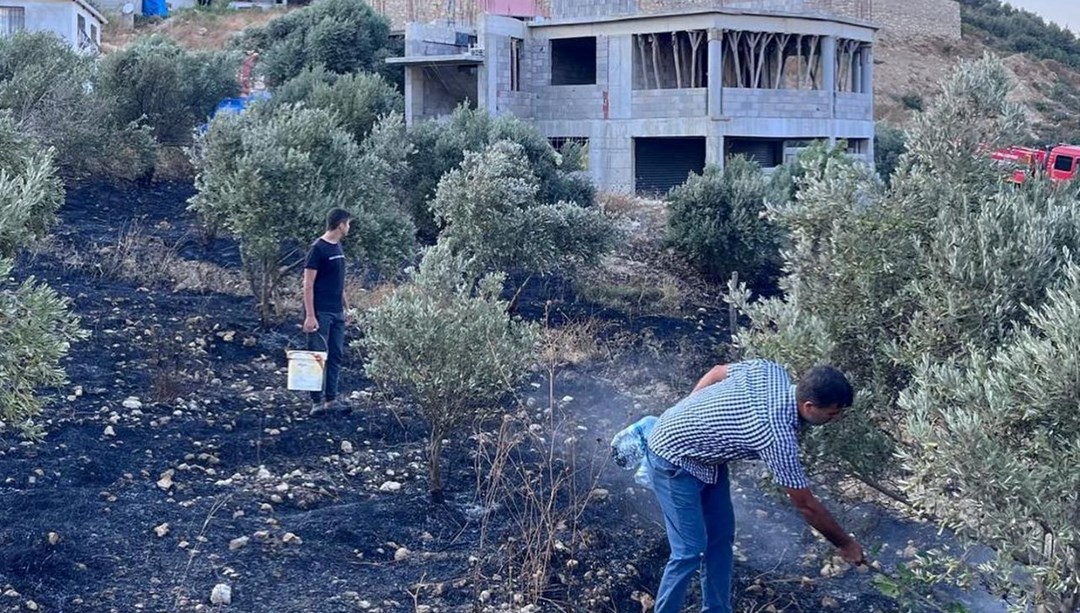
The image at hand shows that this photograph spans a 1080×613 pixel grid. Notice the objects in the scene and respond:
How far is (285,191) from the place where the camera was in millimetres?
10828

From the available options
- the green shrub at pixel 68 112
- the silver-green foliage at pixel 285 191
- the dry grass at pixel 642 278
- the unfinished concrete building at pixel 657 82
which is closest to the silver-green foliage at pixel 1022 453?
the silver-green foliage at pixel 285 191

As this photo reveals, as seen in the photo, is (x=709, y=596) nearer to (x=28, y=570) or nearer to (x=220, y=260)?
(x=28, y=570)

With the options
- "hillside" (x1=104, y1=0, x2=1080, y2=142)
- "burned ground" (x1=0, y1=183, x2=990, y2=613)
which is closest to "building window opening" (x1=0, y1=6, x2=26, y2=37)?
"hillside" (x1=104, y1=0, x2=1080, y2=142)

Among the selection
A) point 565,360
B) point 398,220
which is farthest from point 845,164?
point 398,220

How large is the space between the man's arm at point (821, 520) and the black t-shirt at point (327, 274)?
467 centimetres

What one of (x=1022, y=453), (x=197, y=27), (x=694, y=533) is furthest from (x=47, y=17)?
(x=1022, y=453)

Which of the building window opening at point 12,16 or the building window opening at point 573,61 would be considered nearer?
the building window opening at point 573,61

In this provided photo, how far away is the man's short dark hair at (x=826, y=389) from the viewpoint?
185 inches

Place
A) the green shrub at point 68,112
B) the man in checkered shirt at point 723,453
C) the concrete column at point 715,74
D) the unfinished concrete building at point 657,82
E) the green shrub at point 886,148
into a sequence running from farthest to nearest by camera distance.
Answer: the green shrub at point 886,148, the unfinished concrete building at point 657,82, the concrete column at point 715,74, the green shrub at point 68,112, the man in checkered shirt at point 723,453

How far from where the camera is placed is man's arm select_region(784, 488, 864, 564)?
15.9 ft

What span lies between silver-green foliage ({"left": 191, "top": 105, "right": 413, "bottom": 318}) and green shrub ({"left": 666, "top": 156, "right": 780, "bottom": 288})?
5.71m

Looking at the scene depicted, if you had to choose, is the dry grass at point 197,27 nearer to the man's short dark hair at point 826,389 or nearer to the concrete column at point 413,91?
the concrete column at point 413,91

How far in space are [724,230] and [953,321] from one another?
11114 millimetres

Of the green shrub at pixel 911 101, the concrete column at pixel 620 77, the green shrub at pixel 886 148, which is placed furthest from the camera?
the green shrub at pixel 911 101
